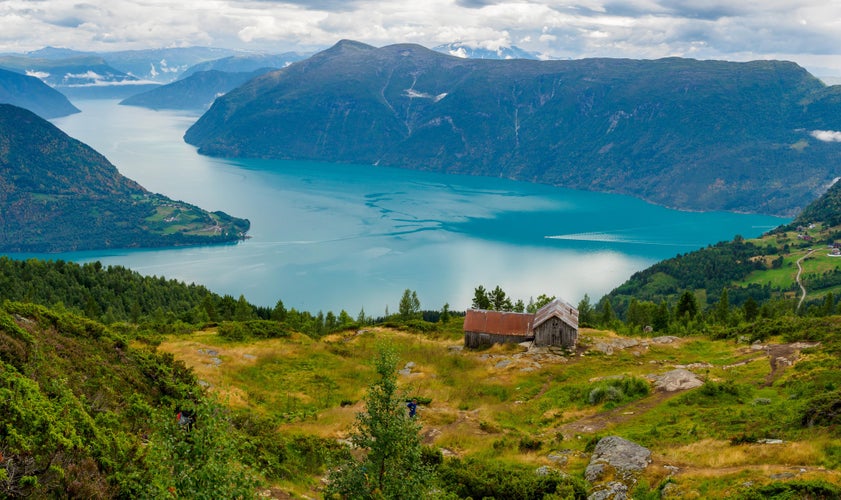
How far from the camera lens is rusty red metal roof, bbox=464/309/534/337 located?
55.1 metres

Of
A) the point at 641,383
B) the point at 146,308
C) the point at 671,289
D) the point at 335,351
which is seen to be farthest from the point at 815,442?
the point at 671,289

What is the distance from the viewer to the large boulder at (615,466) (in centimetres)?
2277

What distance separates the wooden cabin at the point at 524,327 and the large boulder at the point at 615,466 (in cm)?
2565

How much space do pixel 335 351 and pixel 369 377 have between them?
7.54 m

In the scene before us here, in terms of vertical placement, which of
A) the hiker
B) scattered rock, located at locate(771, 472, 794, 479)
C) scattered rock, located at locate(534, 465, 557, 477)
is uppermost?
the hiker

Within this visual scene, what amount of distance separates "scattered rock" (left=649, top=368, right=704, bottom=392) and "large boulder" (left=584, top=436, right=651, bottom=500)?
37.5 ft

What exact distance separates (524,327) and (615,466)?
1212 inches

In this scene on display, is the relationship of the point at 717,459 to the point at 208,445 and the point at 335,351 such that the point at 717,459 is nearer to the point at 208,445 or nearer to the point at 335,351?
the point at 208,445

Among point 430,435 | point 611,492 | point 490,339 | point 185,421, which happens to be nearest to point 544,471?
point 611,492

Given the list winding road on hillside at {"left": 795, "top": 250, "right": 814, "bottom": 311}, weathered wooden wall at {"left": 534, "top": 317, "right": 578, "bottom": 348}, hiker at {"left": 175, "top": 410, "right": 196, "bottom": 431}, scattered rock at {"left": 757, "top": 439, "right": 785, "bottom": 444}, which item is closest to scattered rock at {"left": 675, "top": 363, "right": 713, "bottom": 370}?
weathered wooden wall at {"left": 534, "top": 317, "right": 578, "bottom": 348}

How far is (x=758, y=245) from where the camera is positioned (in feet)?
625

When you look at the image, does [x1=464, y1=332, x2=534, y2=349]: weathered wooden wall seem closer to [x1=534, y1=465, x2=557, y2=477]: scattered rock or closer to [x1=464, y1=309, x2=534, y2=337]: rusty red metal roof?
[x1=464, y1=309, x2=534, y2=337]: rusty red metal roof

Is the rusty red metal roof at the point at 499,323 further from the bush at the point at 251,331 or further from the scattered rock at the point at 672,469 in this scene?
the scattered rock at the point at 672,469

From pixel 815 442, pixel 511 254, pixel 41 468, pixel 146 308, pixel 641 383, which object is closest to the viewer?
pixel 41 468
